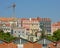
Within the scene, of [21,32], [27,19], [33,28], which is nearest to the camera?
[21,32]

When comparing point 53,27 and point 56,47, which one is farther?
point 53,27

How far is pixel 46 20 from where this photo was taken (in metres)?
101

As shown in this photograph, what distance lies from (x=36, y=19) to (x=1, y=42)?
2922 inches

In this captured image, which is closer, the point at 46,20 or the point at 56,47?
the point at 56,47

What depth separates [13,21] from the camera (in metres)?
100

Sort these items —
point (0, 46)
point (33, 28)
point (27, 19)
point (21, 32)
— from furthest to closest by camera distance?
point (27, 19), point (33, 28), point (21, 32), point (0, 46)

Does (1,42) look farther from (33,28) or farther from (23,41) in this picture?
(33,28)

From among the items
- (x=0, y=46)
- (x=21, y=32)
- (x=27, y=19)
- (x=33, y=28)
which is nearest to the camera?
(x=0, y=46)

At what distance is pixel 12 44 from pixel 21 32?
179 ft

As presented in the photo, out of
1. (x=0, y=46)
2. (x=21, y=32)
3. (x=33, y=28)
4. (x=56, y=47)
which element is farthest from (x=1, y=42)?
(x=33, y=28)

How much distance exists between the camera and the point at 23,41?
24.9 meters

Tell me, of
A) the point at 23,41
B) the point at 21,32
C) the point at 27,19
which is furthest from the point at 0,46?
the point at 27,19

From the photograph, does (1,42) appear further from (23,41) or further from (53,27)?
(53,27)

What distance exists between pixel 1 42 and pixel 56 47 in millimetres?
4416
